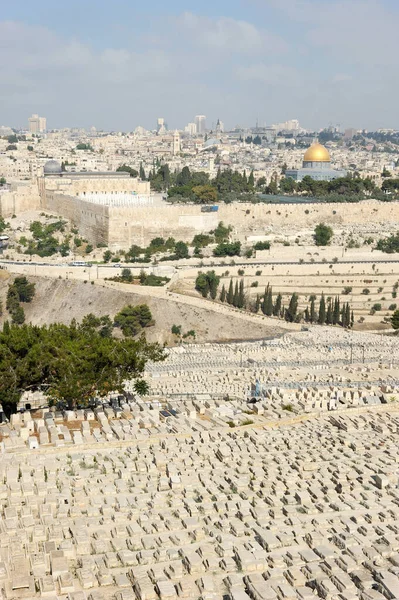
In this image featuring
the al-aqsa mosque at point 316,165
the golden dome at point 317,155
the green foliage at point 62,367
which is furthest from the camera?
the golden dome at point 317,155

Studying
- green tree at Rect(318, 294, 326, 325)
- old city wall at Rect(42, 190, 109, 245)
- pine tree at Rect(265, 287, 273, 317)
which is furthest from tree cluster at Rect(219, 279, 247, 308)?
old city wall at Rect(42, 190, 109, 245)

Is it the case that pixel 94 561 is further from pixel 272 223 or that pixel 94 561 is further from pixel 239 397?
pixel 272 223

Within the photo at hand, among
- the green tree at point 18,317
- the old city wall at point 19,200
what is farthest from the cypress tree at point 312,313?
the old city wall at point 19,200

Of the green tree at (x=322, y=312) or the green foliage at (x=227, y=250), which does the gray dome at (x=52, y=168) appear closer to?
the green foliage at (x=227, y=250)

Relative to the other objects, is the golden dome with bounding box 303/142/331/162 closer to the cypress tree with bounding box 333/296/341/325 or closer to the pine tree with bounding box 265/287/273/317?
the pine tree with bounding box 265/287/273/317

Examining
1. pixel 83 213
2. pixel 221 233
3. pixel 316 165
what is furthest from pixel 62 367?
pixel 316 165

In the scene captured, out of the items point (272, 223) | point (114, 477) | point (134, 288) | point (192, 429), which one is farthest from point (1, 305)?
point (114, 477)

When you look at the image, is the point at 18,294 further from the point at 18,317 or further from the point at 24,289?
the point at 18,317
